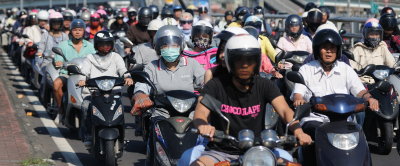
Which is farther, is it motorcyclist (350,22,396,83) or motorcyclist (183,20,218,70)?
motorcyclist (350,22,396,83)

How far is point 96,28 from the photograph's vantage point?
2022 cm

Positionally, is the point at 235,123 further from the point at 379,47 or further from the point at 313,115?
the point at 379,47

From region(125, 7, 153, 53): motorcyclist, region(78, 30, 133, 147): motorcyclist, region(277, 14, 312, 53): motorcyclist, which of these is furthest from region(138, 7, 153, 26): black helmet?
region(78, 30, 133, 147): motorcyclist

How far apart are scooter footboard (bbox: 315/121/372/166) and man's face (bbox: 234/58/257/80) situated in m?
1.05

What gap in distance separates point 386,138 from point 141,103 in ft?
11.7

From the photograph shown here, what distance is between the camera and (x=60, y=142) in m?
12.1

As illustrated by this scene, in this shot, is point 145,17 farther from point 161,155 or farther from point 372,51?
point 161,155

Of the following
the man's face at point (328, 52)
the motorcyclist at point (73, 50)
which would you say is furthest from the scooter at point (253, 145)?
the motorcyclist at point (73, 50)

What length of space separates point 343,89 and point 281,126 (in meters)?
2.70

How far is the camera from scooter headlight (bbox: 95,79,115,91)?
33.1 feet

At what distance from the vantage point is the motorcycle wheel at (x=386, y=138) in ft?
35.5

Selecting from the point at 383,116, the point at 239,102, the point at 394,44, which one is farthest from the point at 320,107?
the point at 394,44

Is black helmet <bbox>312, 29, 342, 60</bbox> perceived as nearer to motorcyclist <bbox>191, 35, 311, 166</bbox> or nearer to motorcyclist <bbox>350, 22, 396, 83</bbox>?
motorcyclist <bbox>191, 35, 311, 166</bbox>

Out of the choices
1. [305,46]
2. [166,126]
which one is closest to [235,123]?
[166,126]
